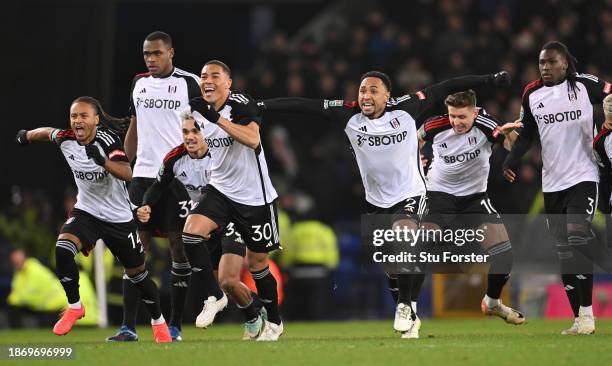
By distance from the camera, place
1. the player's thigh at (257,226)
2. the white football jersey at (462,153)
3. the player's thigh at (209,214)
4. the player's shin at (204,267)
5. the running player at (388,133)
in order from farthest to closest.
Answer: the white football jersey at (462,153) → the player's shin at (204,267) → the running player at (388,133) → the player's thigh at (257,226) → the player's thigh at (209,214)

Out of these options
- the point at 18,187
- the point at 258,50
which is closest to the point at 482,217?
the point at 18,187

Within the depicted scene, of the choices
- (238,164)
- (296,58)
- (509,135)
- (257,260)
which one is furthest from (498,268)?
(296,58)

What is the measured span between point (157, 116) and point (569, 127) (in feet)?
12.8

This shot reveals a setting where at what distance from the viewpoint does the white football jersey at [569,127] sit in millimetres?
12453

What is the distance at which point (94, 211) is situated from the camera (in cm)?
1198

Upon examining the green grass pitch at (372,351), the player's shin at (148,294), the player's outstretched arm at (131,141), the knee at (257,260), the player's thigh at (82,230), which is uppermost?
the player's outstretched arm at (131,141)

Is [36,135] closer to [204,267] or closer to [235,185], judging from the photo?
[235,185]

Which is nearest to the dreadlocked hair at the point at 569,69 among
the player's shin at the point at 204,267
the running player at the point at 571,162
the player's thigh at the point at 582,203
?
the running player at the point at 571,162

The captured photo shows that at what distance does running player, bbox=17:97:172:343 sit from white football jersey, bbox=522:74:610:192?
390cm

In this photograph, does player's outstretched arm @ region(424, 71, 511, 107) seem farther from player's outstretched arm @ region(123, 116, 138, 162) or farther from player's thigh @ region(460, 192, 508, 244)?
player's outstretched arm @ region(123, 116, 138, 162)

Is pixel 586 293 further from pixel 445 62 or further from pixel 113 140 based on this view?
pixel 445 62

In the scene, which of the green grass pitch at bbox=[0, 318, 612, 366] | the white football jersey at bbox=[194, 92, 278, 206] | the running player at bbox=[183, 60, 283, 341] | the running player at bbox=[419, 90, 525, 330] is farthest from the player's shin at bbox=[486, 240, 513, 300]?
the white football jersey at bbox=[194, 92, 278, 206]

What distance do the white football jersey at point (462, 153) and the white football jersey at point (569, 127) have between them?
2.27 feet

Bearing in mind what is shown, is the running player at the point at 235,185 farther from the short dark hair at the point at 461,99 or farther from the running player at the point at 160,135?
the short dark hair at the point at 461,99
